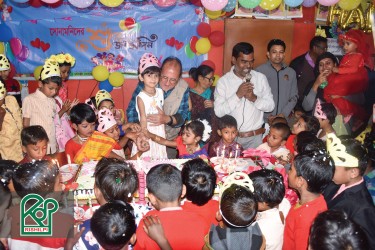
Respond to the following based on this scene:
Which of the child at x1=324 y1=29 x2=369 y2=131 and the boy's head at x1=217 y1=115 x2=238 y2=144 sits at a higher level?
the child at x1=324 y1=29 x2=369 y2=131

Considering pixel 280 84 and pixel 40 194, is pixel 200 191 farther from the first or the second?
pixel 280 84

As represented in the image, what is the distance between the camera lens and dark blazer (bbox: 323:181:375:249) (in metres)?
2.59

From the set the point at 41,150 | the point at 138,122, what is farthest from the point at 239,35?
the point at 41,150

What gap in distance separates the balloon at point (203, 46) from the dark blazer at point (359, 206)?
437 centimetres

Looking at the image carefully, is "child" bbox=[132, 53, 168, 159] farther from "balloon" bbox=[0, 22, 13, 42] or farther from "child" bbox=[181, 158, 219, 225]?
"balloon" bbox=[0, 22, 13, 42]

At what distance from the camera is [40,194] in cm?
267

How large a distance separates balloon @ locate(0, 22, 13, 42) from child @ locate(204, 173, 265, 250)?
5.65 m

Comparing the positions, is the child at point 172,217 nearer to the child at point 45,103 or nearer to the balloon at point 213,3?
the child at point 45,103

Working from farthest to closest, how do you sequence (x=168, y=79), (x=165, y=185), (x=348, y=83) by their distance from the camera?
(x=348, y=83)
(x=168, y=79)
(x=165, y=185)

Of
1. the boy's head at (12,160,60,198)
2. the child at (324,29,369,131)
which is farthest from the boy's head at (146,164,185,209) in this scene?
the child at (324,29,369,131)

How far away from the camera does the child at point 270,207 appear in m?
2.72

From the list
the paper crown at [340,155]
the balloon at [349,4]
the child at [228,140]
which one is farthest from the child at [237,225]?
the balloon at [349,4]

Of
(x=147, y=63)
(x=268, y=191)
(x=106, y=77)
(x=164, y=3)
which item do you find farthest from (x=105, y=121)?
(x=164, y=3)

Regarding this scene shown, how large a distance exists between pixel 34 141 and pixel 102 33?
387 centimetres
